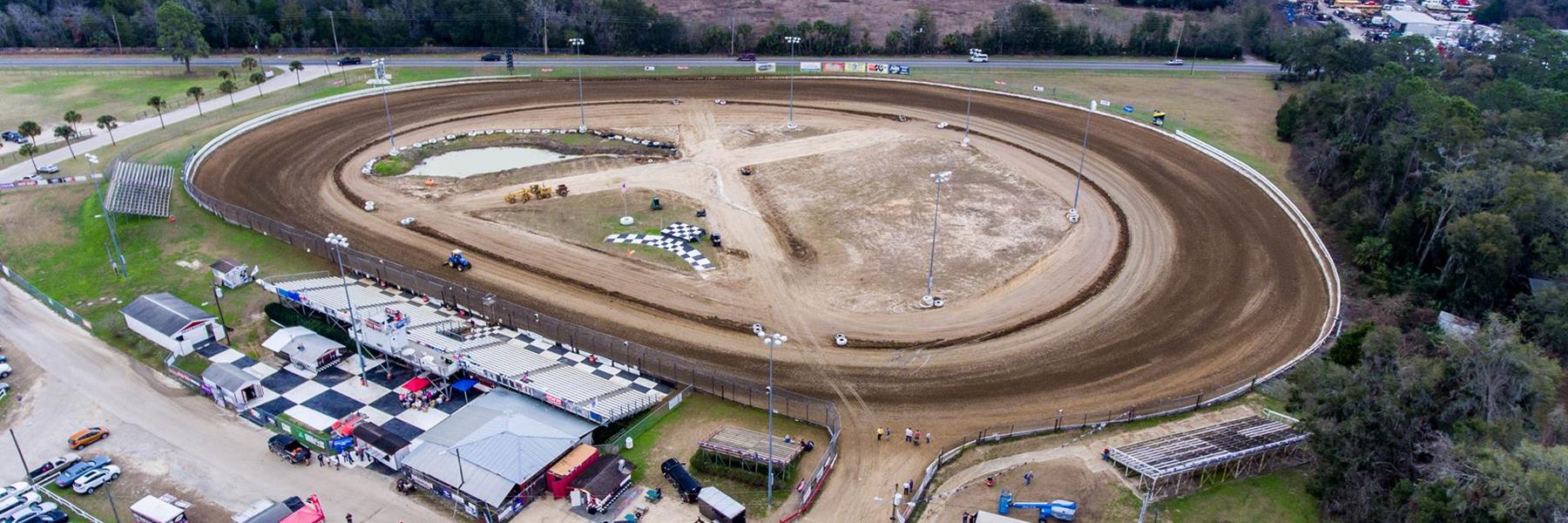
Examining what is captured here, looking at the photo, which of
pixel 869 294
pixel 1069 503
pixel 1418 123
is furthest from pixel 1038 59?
pixel 1069 503

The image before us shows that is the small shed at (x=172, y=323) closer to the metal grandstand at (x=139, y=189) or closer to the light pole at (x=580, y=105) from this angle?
the metal grandstand at (x=139, y=189)

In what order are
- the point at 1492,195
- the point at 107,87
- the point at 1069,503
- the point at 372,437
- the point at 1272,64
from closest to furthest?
the point at 1069,503, the point at 372,437, the point at 1492,195, the point at 107,87, the point at 1272,64

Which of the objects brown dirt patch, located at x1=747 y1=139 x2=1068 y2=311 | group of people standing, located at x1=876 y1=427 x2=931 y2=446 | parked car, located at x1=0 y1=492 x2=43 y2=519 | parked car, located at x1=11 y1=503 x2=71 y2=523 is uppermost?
brown dirt patch, located at x1=747 y1=139 x2=1068 y2=311

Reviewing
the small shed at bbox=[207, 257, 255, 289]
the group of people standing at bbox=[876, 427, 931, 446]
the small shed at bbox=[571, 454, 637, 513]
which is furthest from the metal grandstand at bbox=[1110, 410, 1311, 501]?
the small shed at bbox=[207, 257, 255, 289]

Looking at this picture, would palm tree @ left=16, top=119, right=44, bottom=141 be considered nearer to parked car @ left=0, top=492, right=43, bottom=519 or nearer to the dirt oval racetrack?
the dirt oval racetrack

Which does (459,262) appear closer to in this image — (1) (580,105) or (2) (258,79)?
(1) (580,105)

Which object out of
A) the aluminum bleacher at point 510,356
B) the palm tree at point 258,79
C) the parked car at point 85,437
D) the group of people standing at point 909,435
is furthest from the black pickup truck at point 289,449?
the palm tree at point 258,79

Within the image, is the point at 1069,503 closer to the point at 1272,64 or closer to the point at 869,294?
the point at 869,294
